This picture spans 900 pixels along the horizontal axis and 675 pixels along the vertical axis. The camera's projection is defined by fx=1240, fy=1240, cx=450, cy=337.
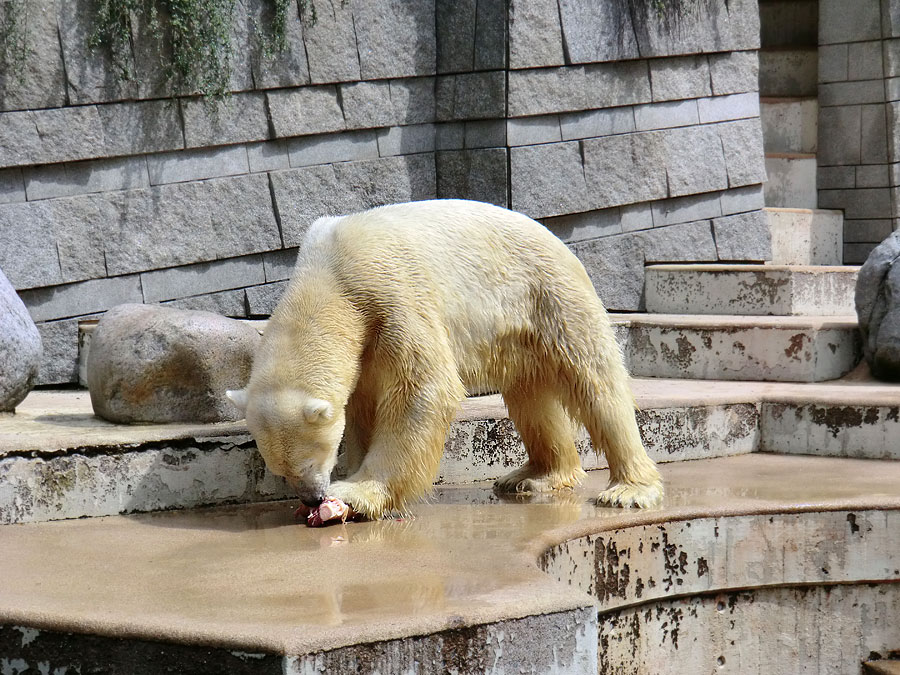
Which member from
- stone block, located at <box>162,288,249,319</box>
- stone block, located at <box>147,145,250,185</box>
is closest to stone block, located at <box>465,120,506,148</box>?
stone block, located at <box>147,145,250,185</box>

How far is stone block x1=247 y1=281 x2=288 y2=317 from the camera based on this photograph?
6.80 m

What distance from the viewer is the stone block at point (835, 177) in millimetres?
9695

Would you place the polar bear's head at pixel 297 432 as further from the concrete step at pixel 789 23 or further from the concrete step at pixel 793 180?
the concrete step at pixel 789 23

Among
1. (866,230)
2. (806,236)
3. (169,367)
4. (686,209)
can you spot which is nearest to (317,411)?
(169,367)

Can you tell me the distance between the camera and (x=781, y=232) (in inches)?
362

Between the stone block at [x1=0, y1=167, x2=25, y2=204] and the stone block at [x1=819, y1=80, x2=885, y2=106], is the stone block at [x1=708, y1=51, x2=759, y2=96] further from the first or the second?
the stone block at [x1=0, y1=167, x2=25, y2=204]

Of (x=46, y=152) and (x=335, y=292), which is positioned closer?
(x=335, y=292)

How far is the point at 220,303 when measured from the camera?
6680mm

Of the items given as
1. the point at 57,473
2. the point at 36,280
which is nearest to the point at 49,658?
the point at 57,473

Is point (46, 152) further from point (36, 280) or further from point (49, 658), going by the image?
point (49, 658)

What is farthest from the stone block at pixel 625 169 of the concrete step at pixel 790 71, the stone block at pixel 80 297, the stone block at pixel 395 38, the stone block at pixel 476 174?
the stone block at pixel 80 297

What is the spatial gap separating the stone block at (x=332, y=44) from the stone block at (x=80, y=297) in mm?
1577

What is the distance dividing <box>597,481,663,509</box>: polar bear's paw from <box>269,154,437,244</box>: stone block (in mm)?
3100

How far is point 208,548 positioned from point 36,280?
2.83 meters
